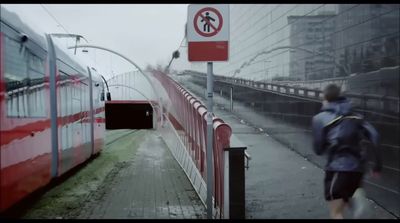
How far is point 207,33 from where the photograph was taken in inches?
296

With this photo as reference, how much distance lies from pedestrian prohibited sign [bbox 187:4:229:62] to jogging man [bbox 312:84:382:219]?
6.63 ft

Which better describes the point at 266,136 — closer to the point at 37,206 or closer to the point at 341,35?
the point at 341,35

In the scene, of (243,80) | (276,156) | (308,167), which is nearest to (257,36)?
(243,80)

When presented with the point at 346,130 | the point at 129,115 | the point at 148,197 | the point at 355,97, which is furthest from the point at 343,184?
the point at 129,115

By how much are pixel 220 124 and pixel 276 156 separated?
5.11m

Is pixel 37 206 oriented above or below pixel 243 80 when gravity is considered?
below

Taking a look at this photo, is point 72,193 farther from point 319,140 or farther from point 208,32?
point 319,140

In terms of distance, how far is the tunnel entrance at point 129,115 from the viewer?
4869 cm

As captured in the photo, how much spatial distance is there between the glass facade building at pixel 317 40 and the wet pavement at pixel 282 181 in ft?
5.72

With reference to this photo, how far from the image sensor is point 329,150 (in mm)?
5871

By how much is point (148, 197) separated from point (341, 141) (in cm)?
527

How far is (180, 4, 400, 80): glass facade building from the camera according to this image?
8.34 m

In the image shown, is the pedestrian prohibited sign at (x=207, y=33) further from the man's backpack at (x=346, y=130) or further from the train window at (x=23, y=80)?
the train window at (x=23, y=80)

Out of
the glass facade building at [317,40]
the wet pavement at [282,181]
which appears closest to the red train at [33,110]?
the wet pavement at [282,181]
